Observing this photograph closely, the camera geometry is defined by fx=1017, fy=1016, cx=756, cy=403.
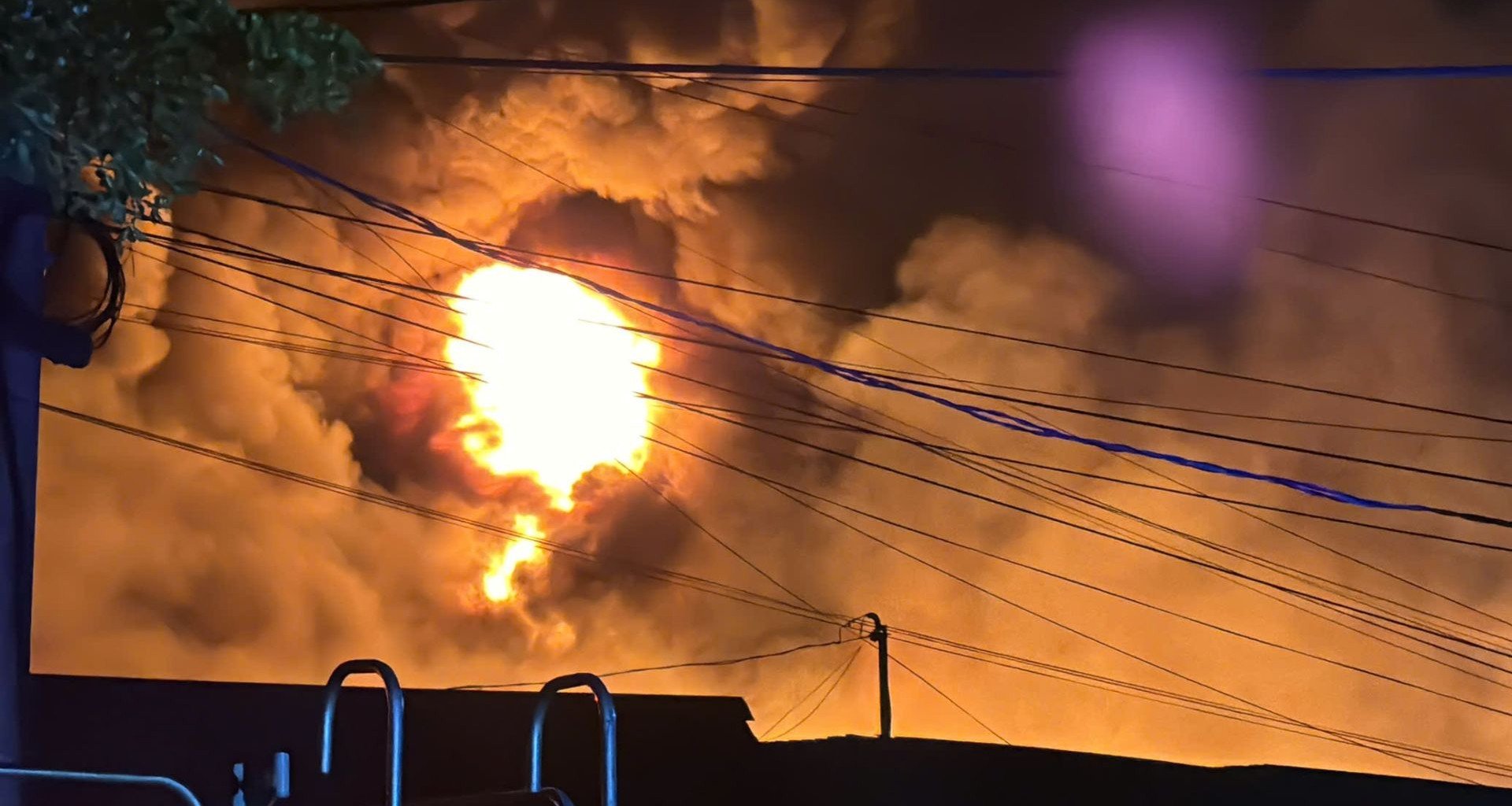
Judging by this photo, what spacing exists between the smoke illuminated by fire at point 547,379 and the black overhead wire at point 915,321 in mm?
114

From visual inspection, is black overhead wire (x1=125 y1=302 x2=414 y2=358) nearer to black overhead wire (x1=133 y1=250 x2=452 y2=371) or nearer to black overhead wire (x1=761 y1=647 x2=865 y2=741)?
black overhead wire (x1=133 y1=250 x2=452 y2=371)

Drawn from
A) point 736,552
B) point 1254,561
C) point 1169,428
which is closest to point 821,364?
point 736,552

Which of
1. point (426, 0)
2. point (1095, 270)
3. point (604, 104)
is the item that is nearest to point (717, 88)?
point (604, 104)

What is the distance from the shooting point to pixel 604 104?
3123mm

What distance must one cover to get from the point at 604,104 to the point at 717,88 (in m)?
0.35

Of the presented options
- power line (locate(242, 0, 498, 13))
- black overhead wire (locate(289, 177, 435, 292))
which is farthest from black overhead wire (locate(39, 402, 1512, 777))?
power line (locate(242, 0, 498, 13))

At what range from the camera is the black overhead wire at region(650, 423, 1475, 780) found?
278 cm

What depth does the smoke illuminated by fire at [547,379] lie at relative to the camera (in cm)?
304

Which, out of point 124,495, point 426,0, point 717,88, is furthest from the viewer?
point 717,88

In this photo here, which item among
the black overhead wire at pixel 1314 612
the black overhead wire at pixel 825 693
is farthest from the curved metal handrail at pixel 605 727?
the black overhead wire at pixel 1314 612

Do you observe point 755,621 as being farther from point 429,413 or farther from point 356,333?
point 356,333

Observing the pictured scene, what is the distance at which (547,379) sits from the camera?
3.08m

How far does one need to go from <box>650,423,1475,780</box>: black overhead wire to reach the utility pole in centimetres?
22

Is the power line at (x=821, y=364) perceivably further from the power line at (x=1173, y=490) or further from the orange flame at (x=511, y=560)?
the orange flame at (x=511, y=560)
